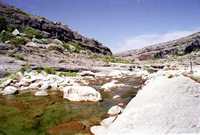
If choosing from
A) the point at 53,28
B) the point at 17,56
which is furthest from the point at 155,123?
the point at 53,28

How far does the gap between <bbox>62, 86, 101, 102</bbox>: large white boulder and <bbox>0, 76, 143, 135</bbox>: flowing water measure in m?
1.00

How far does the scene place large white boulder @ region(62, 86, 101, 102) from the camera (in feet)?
129

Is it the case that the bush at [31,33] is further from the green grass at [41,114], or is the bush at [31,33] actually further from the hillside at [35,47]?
the green grass at [41,114]

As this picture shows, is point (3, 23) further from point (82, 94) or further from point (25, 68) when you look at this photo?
point (82, 94)

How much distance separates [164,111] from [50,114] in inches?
606

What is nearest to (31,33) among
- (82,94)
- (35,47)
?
(35,47)

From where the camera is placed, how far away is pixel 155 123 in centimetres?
1883

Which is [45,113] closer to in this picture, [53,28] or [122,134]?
[122,134]

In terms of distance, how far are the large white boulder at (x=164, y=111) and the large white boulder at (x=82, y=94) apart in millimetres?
16784

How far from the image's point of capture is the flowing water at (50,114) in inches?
1014

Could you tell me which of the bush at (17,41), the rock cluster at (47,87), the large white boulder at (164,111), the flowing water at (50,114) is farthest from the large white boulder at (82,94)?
the bush at (17,41)

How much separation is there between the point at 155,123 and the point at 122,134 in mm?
2100

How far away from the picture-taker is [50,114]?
105 ft

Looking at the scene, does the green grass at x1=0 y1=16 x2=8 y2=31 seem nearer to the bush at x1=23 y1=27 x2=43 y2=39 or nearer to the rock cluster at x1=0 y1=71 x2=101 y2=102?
the bush at x1=23 y1=27 x2=43 y2=39
